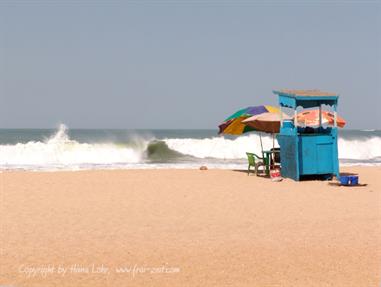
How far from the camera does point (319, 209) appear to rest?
1006 centimetres

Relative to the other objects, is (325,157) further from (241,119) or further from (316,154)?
(241,119)

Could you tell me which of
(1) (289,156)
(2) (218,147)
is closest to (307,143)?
(1) (289,156)

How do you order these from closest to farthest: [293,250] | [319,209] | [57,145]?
[293,250]
[319,209]
[57,145]

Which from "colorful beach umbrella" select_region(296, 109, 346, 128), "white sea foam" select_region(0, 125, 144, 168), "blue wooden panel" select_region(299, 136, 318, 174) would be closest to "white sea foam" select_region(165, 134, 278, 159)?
"white sea foam" select_region(0, 125, 144, 168)

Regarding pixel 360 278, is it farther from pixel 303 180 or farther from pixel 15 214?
pixel 303 180

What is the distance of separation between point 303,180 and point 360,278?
10551 mm

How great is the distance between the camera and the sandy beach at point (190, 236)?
5.72m

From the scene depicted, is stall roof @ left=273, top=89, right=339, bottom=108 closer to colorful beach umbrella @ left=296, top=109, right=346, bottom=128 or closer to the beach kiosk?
the beach kiosk

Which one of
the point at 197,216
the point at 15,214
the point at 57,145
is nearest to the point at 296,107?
the point at 197,216

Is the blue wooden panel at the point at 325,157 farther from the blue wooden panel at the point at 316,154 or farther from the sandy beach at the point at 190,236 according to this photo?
the sandy beach at the point at 190,236

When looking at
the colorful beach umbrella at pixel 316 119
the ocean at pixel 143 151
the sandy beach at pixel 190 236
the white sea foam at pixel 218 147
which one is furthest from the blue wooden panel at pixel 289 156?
the white sea foam at pixel 218 147

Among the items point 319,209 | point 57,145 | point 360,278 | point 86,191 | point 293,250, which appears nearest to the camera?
point 360,278

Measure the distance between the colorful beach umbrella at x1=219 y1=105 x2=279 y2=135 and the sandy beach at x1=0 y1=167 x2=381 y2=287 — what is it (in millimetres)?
5216

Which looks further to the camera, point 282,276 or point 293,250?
point 293,250
